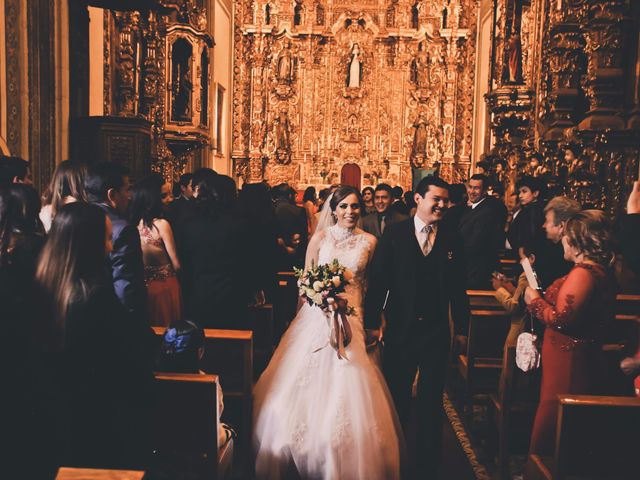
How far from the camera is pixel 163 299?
5.32 metres

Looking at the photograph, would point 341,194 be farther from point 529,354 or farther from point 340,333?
point 529,354

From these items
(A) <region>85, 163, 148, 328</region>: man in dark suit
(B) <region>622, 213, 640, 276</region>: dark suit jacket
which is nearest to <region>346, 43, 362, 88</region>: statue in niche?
(A) <region>85, 163, 148, 328</region>: man in dark suit

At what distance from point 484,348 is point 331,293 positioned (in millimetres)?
1941

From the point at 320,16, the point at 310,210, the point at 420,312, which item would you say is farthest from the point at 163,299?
the point at 320,16

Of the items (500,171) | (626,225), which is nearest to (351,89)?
(500,171)

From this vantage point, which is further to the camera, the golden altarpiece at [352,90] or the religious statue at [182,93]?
the golden altarpiece at [352,90]

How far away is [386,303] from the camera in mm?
4727

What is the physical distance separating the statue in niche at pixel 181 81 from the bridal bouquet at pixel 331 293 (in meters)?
11.7

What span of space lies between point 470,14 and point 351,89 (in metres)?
5.13

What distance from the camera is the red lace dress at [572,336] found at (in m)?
3.57

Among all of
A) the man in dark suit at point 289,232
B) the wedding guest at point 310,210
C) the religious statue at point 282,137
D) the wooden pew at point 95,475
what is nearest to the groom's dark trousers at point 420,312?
the wooden pew at point 95,475

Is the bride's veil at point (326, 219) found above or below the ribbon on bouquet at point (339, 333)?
above

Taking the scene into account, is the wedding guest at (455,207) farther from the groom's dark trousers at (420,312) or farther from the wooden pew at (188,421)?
the wooden pew at (188,421)

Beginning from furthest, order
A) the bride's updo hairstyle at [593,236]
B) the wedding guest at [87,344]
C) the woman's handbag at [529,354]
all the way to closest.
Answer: the woman's handbag at [529,354] → the bride's updo hairstyle at [593,236] → the wedding guest at [87,344]
